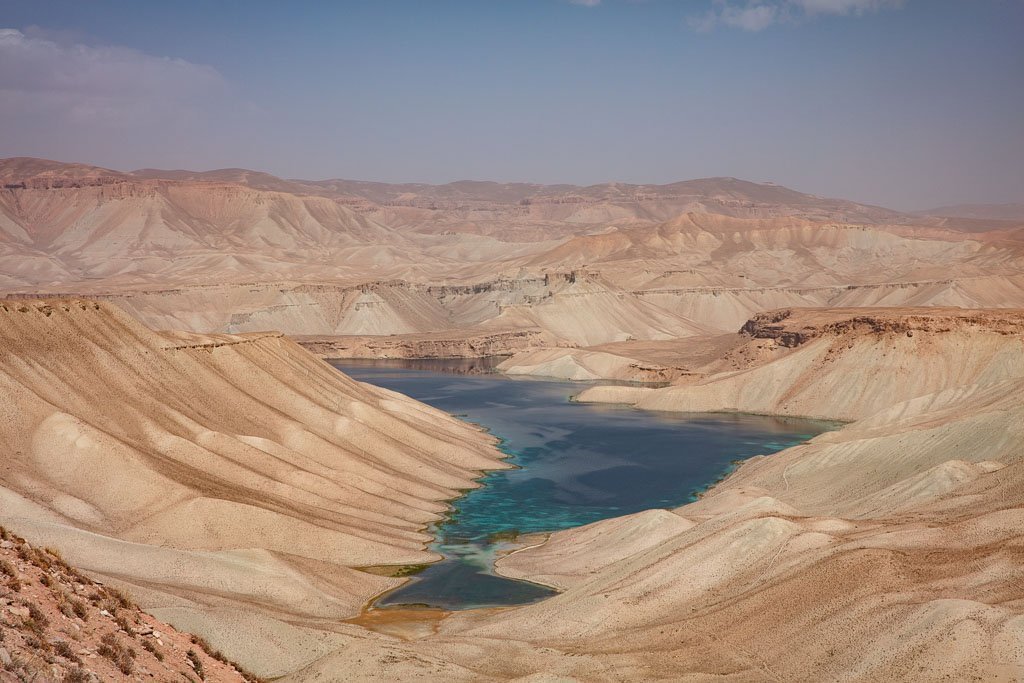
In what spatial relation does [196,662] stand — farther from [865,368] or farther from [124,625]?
[865,368]

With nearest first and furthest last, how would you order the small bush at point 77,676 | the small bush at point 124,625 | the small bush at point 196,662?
the small bush at point 77,676 → the small bush at point 124,625 → the small bush at point 196,662

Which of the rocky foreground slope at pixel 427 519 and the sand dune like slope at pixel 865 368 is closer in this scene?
the rocky foreground slope at pixel 427 519

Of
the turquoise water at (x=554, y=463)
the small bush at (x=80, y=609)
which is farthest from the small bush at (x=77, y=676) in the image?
the turquoise water at (x=554, y=463)

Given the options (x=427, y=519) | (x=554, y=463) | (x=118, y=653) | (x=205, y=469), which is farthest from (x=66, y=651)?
(x=554, y=463)

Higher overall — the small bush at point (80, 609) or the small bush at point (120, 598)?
the small bush at point (80, 609)

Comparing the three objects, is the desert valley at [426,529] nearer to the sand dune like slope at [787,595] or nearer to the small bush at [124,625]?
the sand dune like slope at [787,595]

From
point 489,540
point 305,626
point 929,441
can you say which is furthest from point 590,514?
point 305,626
